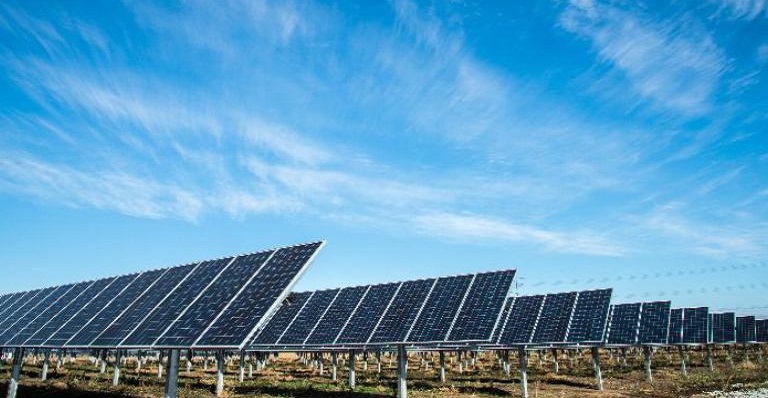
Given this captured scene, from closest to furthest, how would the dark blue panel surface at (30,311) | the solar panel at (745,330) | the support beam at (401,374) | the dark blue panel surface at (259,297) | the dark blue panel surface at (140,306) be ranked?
1. the dark blue panel surface at (259,297)
2. the dark blue panel surface at (140,306)
3. the support beam at (401,374)
4. the dark blue panel surface at (30,311)
5. the solar panel at (745,330)

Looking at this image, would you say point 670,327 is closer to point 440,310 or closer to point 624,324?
point 624,324

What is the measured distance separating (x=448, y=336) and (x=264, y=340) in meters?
13.9

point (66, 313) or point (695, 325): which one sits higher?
point (66, 313)

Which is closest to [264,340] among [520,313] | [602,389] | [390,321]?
[390,321]

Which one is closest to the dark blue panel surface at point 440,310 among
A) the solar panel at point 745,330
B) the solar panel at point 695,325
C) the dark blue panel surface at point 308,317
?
the dark blue panel surface at point 308,317

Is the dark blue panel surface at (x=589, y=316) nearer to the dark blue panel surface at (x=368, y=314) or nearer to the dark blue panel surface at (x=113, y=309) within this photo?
the dark blue panel surface at (x=368, y=314)

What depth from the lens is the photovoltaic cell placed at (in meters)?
46.2

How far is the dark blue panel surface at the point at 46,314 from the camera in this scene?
23.7 m

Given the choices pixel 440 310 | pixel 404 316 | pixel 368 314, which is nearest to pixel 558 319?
pixel 440 310

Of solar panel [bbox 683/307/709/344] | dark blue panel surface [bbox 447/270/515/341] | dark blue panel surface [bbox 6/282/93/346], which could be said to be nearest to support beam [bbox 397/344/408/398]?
dark blue panel surface [bbox 447/270/515/341]

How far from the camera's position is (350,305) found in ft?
99.6

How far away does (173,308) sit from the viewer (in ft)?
64.2

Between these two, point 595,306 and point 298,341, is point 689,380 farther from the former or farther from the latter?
point 298,341

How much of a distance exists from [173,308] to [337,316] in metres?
11.4
